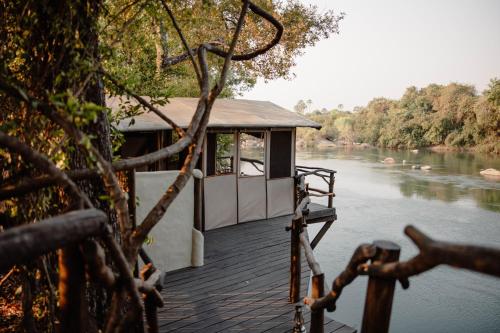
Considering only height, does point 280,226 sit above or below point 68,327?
below

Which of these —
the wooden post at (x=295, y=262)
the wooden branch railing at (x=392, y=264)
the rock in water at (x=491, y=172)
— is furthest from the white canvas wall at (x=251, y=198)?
the rock in water at (x=491, y=172)

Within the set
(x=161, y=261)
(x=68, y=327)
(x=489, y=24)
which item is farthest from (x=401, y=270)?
(x=489, y=24)

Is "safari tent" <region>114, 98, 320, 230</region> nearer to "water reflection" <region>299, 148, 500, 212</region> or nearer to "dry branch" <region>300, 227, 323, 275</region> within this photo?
"dry branch" <region>300, 227, 323, 275</region>

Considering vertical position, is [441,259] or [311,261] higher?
[441,259]

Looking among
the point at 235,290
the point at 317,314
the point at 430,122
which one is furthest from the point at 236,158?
the point at 430,122

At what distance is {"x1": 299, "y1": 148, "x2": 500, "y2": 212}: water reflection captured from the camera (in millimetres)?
26178

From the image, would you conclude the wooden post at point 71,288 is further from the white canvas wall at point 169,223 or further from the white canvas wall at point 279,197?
the white canvas wall at point 279,197

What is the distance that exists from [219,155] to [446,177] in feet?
94.1

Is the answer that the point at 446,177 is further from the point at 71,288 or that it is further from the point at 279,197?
the point at 71,288

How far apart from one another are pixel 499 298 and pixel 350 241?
6.35 meters

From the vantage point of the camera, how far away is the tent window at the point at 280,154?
9453 millimetres

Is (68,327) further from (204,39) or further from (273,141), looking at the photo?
(204,39)

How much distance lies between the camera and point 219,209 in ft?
28.2

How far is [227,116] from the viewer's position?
861 centimetres
